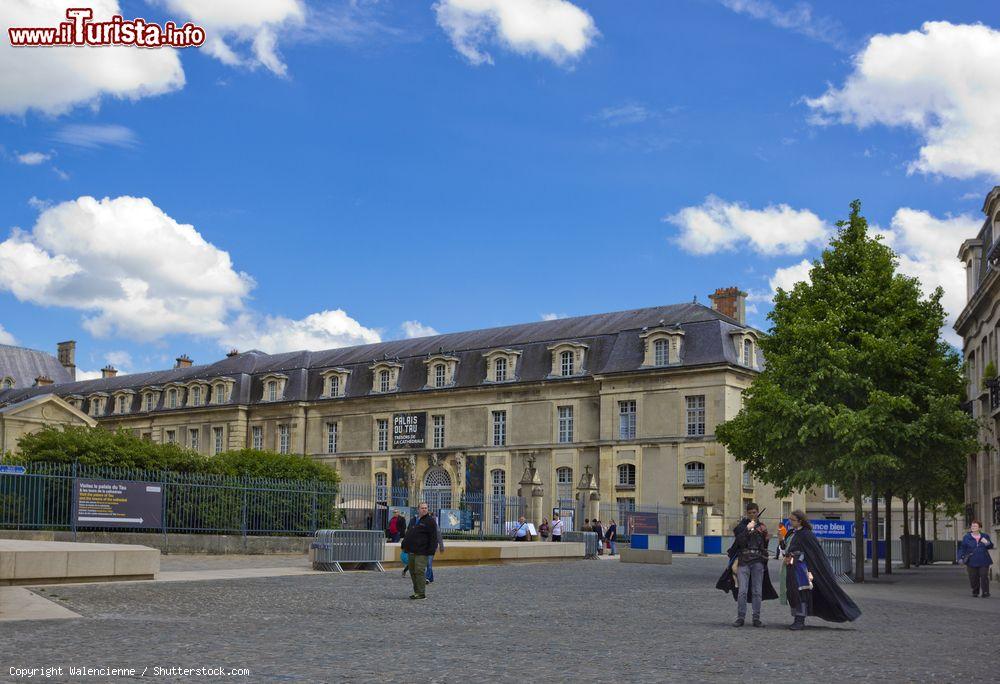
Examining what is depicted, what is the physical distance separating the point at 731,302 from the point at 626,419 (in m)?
9.59

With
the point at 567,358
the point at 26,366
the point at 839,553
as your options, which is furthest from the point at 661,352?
the point at 26,366

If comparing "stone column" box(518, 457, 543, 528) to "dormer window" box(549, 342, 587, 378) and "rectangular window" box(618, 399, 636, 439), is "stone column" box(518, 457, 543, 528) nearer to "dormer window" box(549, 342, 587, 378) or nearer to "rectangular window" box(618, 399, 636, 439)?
"rectangular window" box(618, 399, 636, 439)

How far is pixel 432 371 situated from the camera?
64.8m

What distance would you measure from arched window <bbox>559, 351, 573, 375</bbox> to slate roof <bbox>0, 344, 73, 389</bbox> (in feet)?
175

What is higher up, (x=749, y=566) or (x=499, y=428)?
(x=499, y=428)

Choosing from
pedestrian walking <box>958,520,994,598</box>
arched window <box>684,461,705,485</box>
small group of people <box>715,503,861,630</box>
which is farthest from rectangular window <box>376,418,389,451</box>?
small group of people <box>715,503,861,630</box>

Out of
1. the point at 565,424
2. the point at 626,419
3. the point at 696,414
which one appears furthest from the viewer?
the point at 565,424

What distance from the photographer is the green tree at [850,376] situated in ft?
86.3

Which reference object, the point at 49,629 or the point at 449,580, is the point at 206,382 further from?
the point at 49,629

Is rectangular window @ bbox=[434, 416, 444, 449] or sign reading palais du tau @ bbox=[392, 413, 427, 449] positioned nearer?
rectangular window @ bbox=[434, 416, 444, 449]

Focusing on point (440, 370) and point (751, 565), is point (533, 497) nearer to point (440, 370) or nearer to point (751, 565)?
point (440, 370)

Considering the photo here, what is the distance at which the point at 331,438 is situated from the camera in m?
69.0

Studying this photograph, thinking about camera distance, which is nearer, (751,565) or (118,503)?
(751,565)

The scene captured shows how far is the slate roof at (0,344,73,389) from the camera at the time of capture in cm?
9369
